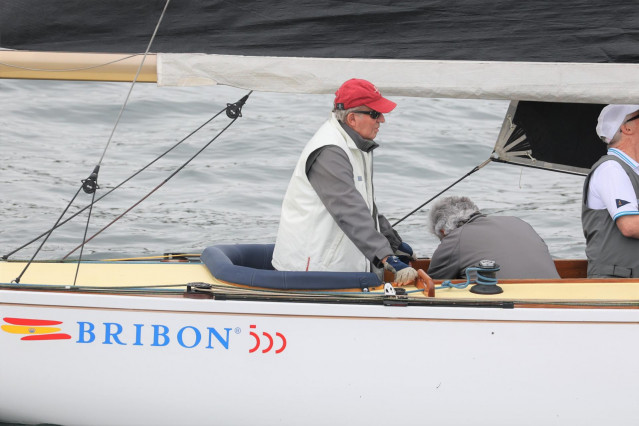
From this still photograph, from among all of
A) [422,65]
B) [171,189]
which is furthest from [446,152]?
[422,65]

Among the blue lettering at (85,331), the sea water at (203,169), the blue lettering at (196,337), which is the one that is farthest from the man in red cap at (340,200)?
the sea water at (203,169)

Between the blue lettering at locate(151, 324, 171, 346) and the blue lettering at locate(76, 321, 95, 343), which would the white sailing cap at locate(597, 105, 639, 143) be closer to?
the blue lettering at locate(151, 324, 171, 346)

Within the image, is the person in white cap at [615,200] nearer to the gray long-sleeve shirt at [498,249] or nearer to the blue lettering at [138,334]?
the gray long-sleeve shirt at [498,249]

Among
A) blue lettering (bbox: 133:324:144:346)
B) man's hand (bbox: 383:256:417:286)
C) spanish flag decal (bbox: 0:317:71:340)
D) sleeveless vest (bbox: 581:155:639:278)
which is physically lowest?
blue lettering (bbox: 133:324:144:346)

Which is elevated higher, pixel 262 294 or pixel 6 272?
pixel 6 272

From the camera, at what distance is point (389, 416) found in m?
4.02

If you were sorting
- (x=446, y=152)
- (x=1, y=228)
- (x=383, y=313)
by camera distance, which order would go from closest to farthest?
(x=383, y=313)
(x=1, y=228)
(x=446, y=152)

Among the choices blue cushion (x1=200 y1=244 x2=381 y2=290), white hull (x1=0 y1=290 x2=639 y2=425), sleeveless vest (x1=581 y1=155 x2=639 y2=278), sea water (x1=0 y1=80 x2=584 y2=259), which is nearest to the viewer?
white hull (x1=0 y1=290 x2=639 y2=425)

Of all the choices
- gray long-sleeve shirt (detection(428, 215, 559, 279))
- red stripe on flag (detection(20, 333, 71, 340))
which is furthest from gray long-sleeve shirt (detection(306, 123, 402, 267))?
red stripe on flag (detection(20, 333, 71, 340))

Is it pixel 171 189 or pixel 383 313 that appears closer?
pixel 383 313

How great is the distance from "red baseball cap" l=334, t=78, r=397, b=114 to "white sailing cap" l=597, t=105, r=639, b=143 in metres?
0.93

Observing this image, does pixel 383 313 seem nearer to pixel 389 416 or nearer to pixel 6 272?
pixel 389 416

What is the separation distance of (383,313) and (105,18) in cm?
154

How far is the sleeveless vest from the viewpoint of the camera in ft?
13.8
